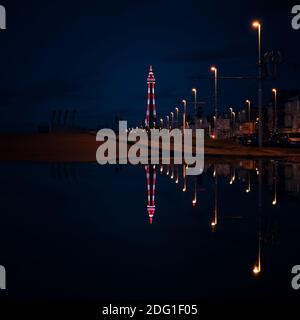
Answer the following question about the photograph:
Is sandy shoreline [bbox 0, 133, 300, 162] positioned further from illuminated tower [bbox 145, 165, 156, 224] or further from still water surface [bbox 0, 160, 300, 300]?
still water surface [bbox 0, 160, 300, 300]

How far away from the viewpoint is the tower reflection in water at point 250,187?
36.2 feet

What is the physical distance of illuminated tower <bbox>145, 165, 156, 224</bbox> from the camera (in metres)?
14.0

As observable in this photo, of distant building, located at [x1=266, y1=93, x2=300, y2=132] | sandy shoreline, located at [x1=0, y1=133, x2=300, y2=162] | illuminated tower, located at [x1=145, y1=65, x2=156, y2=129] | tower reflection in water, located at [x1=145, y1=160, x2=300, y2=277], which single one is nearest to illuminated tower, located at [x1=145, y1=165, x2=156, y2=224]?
tower reflection in water, located at [x1=145, y1=160, x2=300, y2=277]

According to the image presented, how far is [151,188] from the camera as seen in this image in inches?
759

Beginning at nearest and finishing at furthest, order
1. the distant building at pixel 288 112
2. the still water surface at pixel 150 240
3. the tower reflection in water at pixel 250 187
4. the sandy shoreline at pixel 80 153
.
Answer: the still water surface at pixel 150 240 → the tower reflection in water at pixel 250 187 → the sandy shoreline at pixel 80 153 → the distant building at pixel 288 112

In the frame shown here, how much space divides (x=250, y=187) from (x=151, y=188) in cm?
312

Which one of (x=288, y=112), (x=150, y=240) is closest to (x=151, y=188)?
(x=150, y=240)

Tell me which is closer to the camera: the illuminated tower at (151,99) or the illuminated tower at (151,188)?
the illuminated tower at (151,188)

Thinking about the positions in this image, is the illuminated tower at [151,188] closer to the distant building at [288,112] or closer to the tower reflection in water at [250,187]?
the tower reflection in water at [250,187]

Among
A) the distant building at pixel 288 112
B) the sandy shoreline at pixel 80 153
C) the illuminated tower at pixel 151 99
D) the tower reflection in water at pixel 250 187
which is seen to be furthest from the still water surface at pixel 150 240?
the distant building at pixel 288 112
